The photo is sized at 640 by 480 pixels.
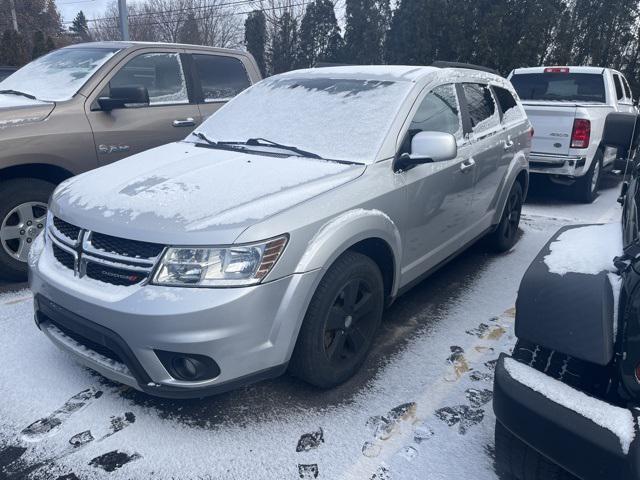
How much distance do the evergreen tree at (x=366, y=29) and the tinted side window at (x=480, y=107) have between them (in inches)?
864

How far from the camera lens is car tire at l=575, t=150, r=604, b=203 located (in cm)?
750

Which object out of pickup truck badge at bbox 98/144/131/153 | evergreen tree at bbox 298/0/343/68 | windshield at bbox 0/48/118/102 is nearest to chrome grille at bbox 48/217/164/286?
pickup truck badge at bbox 98/144/131/153

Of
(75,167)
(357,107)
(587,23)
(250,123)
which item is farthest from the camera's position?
(587,23)

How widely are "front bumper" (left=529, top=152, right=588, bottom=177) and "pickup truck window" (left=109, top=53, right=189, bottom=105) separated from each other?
466cm

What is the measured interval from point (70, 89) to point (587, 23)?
19855 mm

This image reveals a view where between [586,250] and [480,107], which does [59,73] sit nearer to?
[480,107]

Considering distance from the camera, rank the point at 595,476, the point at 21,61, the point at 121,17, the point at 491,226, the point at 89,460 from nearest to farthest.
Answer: the point at 595,476
the point at 89,460
the point at 491,226
the point at 121,17
the point at 21,61

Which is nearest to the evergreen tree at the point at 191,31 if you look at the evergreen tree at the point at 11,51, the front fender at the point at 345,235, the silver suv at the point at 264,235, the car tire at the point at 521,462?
the evergreen tree at the point at 11,51

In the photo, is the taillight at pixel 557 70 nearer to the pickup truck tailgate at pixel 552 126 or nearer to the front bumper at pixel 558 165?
the pickup truck tailgate at pixel 552 126

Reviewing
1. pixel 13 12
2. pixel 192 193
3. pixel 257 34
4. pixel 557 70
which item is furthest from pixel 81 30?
pixel 192 193

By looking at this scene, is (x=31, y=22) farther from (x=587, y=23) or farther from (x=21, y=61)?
(x=587, y=23)

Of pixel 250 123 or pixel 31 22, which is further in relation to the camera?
pixel 31 22

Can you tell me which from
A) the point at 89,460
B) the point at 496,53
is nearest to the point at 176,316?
the point at 89,460

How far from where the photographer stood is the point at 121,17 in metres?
14.2
